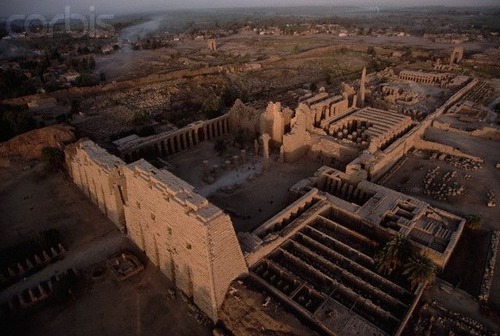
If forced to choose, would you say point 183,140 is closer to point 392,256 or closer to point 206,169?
point 206,169

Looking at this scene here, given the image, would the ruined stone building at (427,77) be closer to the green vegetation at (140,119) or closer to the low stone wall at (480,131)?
the low stone wall at (480,131)

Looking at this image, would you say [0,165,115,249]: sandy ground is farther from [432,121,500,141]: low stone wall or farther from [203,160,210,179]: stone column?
[432,121,500,141]: low stone wall

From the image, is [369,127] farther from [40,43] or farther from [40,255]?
[40,43]

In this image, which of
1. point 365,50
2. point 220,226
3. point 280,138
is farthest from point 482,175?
point 365,50

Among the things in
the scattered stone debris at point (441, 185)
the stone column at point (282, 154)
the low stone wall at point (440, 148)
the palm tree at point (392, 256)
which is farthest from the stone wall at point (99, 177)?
the low stone wall at point (440, 148)

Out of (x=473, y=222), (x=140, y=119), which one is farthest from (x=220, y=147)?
(x=473, y=222)

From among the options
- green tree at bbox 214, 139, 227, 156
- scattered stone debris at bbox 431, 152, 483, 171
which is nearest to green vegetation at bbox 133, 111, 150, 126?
green tree at bbox 214, 139, 227, 156

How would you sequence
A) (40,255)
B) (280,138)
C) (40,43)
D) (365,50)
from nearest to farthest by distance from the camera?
1. (40,255)
2. (280,138)
3. (365,50)
4. (40,43)
